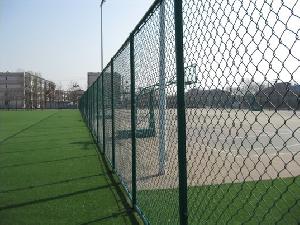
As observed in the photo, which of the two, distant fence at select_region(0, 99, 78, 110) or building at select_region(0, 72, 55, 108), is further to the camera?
building at select_region(0, 72, 55, 108)

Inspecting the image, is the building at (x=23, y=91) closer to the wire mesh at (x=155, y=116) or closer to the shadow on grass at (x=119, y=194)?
the shadow on grass at (x=119, y=194)

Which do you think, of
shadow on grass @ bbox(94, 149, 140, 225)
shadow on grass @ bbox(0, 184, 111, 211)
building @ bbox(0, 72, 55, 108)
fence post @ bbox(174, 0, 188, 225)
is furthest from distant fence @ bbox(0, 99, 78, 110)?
fence post @ bbox(174, 0, 188, 225)

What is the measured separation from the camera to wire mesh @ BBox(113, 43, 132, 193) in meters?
6.47

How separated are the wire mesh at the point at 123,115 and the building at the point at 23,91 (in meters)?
114

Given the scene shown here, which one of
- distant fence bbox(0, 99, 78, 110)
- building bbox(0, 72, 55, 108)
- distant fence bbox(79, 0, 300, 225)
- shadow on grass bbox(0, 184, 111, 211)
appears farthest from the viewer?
building bbox(0, 72, 55, 108)

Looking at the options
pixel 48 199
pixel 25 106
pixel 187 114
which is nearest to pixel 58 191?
pixel 48 199

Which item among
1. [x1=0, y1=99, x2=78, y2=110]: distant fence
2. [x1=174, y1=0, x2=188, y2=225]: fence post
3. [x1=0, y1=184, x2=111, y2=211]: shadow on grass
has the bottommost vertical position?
[x1=0, y1=184, x2=111, y2=211]: shadow on grass

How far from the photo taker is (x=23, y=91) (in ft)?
408

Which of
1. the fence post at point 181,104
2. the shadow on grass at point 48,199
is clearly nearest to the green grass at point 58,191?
the shadow on grass at point 48,199

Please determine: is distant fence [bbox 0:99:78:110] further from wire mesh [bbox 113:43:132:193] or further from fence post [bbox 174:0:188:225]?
fence post [bbox 174:0:188:225]

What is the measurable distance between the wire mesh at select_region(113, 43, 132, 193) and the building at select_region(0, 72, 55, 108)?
114 m

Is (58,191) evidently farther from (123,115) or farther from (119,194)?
(123,115)

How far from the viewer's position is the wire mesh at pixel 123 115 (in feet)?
21.2

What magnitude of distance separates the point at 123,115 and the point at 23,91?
122922 mm
